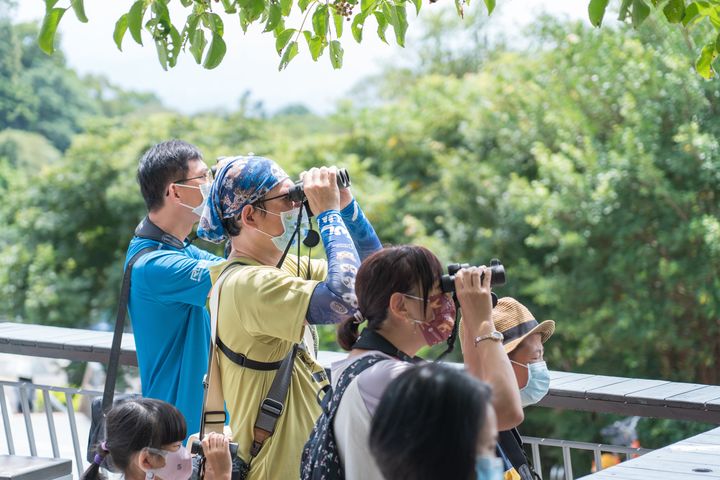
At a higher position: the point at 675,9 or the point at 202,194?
the point at 675,9

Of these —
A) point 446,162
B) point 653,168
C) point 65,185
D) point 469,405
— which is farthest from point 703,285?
point 65,185

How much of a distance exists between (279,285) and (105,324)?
1730cm

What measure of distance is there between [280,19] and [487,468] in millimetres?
2019

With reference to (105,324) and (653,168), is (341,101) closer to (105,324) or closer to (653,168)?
(105,324)

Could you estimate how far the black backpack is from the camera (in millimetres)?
2256

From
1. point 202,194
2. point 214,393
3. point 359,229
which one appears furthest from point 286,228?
point 202,194

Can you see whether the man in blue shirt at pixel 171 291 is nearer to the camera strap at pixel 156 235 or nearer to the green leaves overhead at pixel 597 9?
the camera strap at pixel 156 235

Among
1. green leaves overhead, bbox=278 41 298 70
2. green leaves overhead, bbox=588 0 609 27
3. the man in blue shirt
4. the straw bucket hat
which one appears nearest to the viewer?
green leaves overhead, bbox=588 0 609 27

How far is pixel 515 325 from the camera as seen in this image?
10.1 ft

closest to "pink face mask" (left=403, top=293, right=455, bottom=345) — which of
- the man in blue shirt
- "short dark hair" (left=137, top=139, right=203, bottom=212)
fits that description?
the man in blue shirt

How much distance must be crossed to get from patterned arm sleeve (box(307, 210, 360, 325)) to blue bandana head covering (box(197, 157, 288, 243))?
301 mm

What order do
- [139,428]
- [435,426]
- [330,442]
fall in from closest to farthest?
1. [435,426]
2. [330,442]
3. [139,428]

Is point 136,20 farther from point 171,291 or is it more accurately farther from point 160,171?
Result: point 171,291

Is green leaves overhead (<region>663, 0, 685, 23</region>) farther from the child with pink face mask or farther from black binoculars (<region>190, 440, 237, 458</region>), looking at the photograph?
the child with pink face mask
